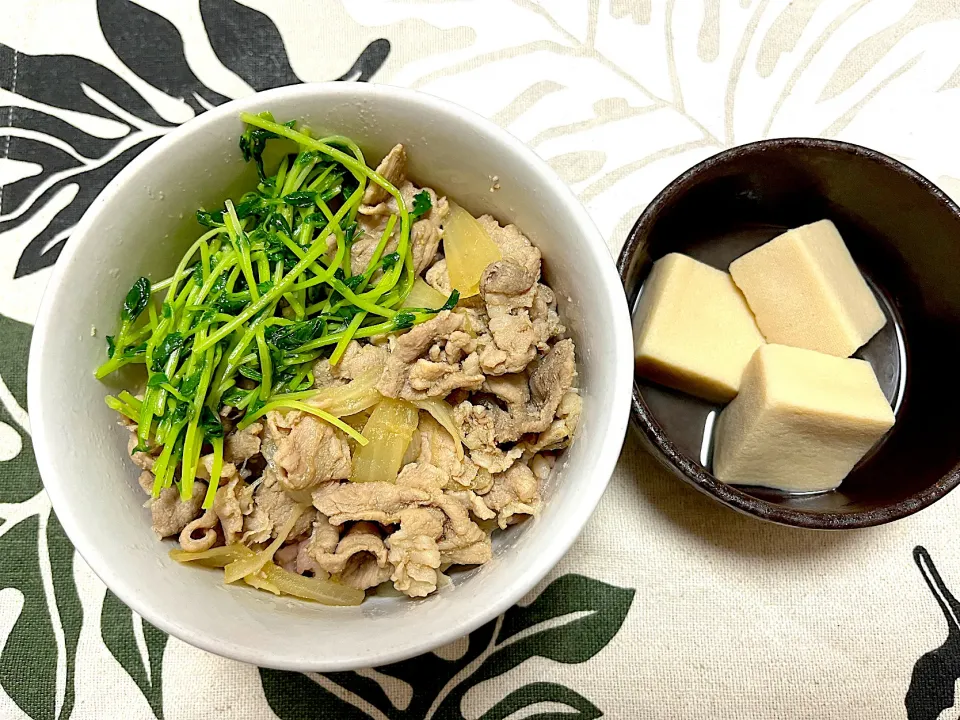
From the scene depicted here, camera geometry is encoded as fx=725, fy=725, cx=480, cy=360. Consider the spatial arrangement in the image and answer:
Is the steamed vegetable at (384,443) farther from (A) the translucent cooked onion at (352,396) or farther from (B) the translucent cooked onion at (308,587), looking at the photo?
(B) the translucent cooked onion at (308,587)

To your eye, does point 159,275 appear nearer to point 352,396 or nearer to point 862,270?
point 352,396

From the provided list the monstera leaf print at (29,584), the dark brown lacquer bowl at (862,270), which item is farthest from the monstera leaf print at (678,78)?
the monstera leaf print at (29,584)

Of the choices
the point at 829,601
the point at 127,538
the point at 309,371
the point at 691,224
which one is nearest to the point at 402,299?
the point at 309,371

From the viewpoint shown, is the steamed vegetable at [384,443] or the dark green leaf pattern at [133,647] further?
the dark green leaf pattern at [133,647]

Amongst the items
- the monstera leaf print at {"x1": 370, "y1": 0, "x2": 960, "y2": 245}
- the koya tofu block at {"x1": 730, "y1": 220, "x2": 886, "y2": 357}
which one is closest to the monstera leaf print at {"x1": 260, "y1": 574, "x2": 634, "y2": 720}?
the koya tofu block at {"x1": 730, "y1": 220, "x2": 886, "y2": 357}

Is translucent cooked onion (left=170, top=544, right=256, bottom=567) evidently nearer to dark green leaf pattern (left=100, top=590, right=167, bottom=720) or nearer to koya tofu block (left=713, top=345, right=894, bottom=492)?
dark green leaf pattern (left=100, top=590, right=167, bottom=720)

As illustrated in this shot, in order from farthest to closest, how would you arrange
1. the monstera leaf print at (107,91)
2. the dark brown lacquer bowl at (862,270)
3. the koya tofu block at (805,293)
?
the monstera leaf print at (107,91), the koya tofu block at (805,293), the dark brown lacquer bowl at (862,270)

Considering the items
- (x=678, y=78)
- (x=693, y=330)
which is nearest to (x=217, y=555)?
(x=693, y=330)
